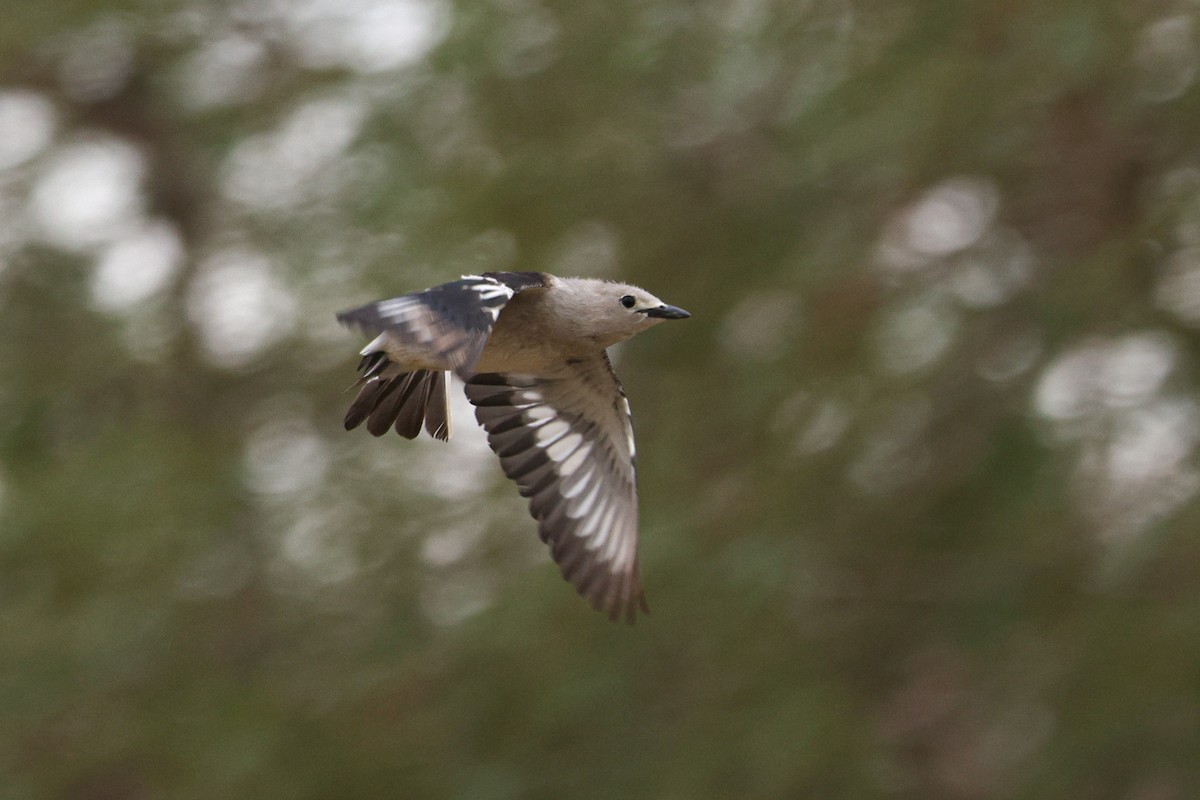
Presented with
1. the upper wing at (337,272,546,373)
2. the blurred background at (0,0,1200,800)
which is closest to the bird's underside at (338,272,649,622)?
the upper wing at (337,272,546,373)

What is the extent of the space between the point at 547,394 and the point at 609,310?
0.60 meters

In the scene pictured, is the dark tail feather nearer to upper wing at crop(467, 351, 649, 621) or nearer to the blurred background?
upper wing at crop(467, 351, 649, 621)

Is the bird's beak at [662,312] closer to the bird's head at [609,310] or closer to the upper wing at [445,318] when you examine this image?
Result: the bird's head at [609,310]

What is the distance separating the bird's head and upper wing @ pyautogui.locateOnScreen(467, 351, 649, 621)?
0.37 m

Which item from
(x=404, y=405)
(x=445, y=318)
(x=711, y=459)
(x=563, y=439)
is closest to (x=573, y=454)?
(x=563, y=439)

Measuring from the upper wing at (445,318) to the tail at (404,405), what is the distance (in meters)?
0.59

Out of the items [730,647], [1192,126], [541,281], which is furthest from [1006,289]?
[541,281]

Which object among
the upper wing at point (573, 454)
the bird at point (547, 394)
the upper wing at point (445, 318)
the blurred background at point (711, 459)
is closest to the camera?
the upper wing at point (445, 318)

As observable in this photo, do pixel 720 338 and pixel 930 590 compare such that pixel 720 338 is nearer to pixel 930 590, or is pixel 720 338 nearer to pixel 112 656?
pixel 930 590

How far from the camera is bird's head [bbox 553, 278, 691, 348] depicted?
4.15 m

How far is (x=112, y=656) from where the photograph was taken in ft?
24.0

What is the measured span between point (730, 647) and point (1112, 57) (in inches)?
118

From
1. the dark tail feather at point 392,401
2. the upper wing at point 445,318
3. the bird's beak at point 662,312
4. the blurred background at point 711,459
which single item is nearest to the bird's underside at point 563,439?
the dark tail feather at point 392,401

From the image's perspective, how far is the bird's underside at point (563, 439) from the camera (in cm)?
426
